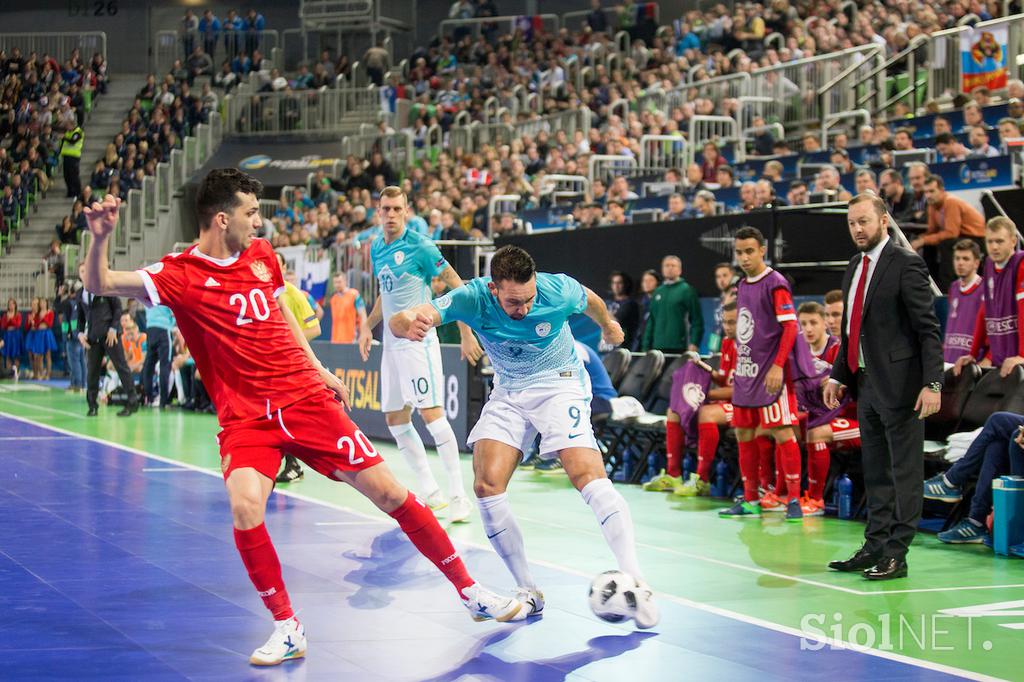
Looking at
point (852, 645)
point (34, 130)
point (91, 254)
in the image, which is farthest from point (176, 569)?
point (34, 130)

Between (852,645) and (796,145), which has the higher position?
(796,145)

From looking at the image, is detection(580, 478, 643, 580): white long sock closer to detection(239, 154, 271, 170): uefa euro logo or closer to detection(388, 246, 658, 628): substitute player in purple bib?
detection(388, 246, 658, 628): substitute player in purple bib

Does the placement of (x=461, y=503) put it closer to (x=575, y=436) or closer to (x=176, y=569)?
(x=176, y=569)

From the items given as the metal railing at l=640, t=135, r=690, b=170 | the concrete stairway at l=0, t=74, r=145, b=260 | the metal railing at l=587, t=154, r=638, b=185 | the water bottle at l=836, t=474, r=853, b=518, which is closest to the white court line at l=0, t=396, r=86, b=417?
the metal railing at l=587, t=154, r=638, b=185

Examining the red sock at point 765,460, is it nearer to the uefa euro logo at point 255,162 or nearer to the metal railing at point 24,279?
the uefa euro logo at point 255,162

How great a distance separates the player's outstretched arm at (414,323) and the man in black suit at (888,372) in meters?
3.01

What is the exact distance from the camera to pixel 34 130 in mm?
37406

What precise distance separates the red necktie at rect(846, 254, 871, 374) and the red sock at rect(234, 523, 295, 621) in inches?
158

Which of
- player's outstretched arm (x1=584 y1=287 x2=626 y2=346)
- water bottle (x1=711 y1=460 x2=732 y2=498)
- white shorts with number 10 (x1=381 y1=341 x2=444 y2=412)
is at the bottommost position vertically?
water bottle (x1=711 y1=460 x2=732 y2=498)

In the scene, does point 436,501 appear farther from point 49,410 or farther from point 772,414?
point 49,410

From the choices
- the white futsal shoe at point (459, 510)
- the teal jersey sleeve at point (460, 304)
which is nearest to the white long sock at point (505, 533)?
the teal jersey sleeve at point (460, 304)

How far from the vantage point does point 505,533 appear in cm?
676

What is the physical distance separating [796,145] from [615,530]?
15354 millimetres

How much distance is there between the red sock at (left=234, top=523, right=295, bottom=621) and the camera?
231 inches
